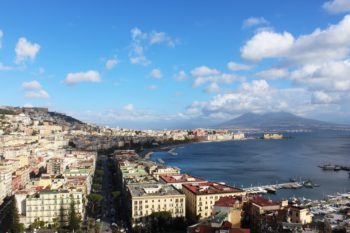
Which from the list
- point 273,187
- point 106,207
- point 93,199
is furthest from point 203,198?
point 273,187

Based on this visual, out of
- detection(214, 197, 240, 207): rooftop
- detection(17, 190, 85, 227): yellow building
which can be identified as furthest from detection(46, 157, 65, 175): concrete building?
detection(214, 197, 240, 207): rooftop

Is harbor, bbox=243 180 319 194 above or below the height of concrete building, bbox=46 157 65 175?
below

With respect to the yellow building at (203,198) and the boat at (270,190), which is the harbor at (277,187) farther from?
the yellow building at (203,198)

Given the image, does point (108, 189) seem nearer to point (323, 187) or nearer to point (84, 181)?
point (84, 181)

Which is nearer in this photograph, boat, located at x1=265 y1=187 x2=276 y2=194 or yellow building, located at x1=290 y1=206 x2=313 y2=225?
yellow building, located at x1=290 y1=206 x2=313 y2=225

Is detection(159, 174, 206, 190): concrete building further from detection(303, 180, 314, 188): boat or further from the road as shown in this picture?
detection(303, 180, 314, 188): boat

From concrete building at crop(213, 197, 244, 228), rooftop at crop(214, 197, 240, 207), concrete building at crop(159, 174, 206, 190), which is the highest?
concrete building at crop(159, 174, 206, 190)

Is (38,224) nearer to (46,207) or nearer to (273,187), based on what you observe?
(46,207)
